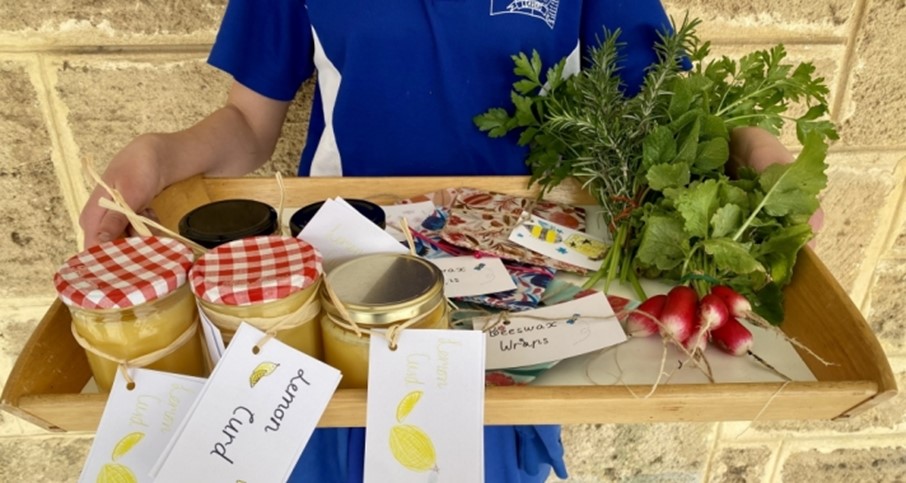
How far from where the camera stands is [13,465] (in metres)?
1.60

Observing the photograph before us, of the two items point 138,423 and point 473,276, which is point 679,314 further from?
point 138,423

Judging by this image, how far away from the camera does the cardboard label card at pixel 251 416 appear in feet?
1.57

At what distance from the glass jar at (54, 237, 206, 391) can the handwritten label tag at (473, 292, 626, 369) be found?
258 mm

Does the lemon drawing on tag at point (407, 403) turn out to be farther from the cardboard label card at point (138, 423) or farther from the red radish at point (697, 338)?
the red radish at point (697, 338)

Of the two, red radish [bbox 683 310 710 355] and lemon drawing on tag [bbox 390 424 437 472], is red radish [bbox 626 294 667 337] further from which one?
lemon drawing on tag [bbox 390 424 437 472]

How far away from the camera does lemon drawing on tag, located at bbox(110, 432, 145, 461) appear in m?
0.49

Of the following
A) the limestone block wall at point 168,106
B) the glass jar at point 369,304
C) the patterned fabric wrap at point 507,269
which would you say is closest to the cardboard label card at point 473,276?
the patterned fabric wrap at point 507,269

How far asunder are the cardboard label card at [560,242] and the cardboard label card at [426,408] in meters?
0.27

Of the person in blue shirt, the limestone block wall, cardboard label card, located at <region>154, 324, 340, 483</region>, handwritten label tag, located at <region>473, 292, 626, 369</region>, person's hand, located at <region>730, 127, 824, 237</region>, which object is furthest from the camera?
the limestone block wall

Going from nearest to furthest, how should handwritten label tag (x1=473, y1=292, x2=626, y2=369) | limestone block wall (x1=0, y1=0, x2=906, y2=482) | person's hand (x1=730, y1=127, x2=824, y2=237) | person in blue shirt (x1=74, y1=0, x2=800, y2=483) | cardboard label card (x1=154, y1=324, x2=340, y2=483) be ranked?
cardboard label card (x1=154, y1=324, x2=340, y2=483)
handwritten label tag (x1=473, y1=292, x2=626, y2=369)
person's hand (x1=730, y1=127, x2=824, y2=237)
person in blue shirt (x1=74, y1=0, x2=800, y2=483)
limestone block wall (x1=0, y1=0, x2=906, y2=482)

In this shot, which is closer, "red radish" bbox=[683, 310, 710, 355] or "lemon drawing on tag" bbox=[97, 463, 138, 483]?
"lemon drawing on tag" bbox=[97, 463, 138, 483]

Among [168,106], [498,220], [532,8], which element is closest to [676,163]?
[498,220]

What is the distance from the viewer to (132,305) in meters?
0.49

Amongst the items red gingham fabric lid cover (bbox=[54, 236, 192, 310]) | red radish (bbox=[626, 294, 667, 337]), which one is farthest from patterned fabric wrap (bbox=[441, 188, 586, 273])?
red gingham fabric lid cover (bbox=[54, 236, 192, 310])
